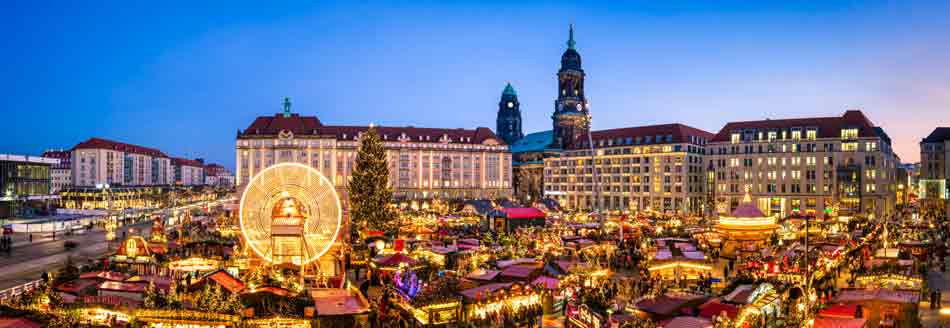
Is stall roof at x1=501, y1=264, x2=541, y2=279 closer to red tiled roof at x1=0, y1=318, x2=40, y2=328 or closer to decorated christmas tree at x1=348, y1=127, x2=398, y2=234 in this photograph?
red tiled roof at x1=0, y1=318, x2=40, y2=328

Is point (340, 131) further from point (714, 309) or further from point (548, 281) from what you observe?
point (714, 309)

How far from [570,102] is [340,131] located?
44.7m

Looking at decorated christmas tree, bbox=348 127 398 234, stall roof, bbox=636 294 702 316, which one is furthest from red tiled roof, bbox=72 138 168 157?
stall roof, bbox=636 294 702 316

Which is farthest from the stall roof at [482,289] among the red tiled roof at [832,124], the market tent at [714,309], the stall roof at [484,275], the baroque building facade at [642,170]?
the red tiled roof at [832,124]

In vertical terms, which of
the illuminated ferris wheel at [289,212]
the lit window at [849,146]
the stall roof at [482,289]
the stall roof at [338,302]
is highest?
the lit window at [849,146]

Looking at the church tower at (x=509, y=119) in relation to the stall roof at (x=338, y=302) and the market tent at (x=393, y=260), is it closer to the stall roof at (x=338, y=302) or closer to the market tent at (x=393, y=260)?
the market tent at (x=393, y=260)

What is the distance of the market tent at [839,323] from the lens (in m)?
17.5

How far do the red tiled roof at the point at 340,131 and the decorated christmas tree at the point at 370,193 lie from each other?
62.3 meters

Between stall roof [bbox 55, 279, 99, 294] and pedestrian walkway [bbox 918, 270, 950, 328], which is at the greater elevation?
stall roof [bbox 55, 279, 99, 294]

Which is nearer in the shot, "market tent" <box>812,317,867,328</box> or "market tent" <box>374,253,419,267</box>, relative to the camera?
"market tent" <box>812,317,867,328</box>

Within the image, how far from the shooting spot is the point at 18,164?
8588 cm

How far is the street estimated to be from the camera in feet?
113

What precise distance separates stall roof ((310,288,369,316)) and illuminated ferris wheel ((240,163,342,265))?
5.22 m

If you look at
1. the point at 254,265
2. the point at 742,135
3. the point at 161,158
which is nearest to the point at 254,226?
the point at 254,265
